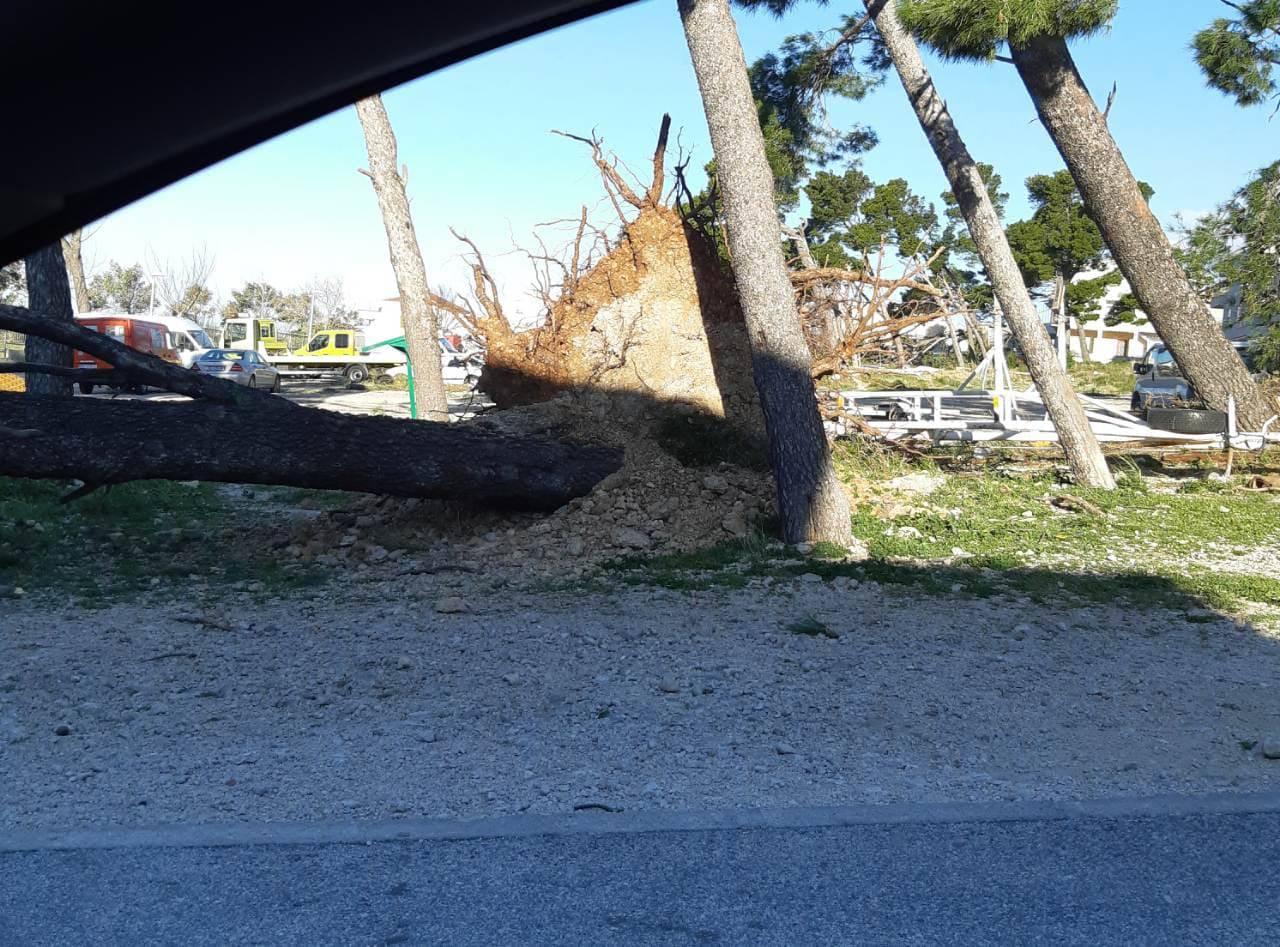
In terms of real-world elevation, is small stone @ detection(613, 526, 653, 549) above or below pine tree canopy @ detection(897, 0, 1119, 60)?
below

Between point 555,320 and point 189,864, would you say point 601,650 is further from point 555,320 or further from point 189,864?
point 555,320

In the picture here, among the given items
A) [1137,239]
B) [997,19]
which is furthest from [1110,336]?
[997,19]

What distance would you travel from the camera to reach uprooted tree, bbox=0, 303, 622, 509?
328 inches

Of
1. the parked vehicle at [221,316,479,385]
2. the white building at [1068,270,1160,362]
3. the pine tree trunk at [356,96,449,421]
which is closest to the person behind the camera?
the pine tree trunk at [356,96,449,421]

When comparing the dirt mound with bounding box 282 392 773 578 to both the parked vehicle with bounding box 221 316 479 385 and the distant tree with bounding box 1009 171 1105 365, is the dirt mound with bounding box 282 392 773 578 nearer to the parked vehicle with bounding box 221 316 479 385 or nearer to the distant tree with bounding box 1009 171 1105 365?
the parked vehicle with bounding box 221 316 479 385

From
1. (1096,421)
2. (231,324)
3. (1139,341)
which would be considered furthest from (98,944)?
(1139,341)

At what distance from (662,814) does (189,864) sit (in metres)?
1.69

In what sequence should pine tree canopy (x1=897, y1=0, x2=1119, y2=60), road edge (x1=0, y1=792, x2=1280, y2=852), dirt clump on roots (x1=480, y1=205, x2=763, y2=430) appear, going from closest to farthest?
road edge (x1=0, y1=792, x2=1280, y2=852)
pine tree canopy (x1=897, y1=0, x2=1119, y2=60)
dirt clump on roots (x1=480, y1=205, x2=763, y2=430)

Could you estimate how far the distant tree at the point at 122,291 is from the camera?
55750mm

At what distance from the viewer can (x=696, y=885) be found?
3.92 meters

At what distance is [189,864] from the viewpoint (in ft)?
13.5

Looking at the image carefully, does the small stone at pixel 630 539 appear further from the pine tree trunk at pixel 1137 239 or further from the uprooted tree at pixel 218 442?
the pine tree trunk at pixel 1137 239

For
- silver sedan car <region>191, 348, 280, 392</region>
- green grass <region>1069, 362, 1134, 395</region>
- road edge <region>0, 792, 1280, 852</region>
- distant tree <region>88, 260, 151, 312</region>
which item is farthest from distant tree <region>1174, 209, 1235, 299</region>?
distant tree <region>88, 260, 151, 312</region>

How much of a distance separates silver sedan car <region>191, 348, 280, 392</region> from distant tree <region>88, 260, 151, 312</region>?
2411 centimetres
